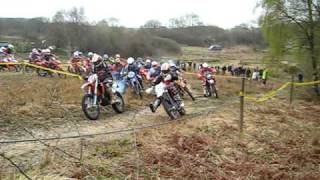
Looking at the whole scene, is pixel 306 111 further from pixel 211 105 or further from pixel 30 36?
pixel 30 36

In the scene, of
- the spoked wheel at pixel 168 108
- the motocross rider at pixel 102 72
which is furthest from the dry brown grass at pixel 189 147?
the motocross rider at pixel 102 72

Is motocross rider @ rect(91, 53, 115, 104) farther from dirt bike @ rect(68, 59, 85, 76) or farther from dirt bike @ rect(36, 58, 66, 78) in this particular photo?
dirt bike @ rect(68, 59, 85, 76)

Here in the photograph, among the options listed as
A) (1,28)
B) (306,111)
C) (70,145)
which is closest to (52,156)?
(70,145)

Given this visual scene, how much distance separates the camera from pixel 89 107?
11805mm

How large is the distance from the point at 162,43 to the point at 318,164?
47.6m

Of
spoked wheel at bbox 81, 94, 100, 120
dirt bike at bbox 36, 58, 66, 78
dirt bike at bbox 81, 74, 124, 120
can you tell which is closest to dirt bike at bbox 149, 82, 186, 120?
dirt bike at bbox 81, 74, 124, 120

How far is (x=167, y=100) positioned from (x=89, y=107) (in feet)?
6.48

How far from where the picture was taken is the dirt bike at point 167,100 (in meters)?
12.2

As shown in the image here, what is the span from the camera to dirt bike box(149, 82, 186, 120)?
12219 millimetres

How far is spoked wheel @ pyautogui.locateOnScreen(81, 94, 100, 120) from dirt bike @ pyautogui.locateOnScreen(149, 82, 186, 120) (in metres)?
1.61

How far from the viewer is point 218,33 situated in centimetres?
8725

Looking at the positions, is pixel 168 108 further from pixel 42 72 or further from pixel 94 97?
pixel 42 72

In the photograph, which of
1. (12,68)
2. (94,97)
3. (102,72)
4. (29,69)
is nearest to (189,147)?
(94,97)

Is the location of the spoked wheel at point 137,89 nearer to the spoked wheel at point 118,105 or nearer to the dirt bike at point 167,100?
the spoked wheel at point 118,105
